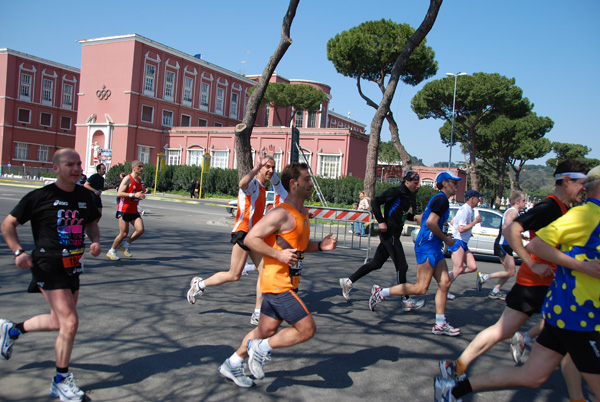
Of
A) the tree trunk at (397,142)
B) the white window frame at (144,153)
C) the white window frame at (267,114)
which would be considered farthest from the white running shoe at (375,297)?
the white window frame at (267,114)

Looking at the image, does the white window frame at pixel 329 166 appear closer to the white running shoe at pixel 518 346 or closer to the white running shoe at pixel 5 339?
the white running shoe at pixel 518 346

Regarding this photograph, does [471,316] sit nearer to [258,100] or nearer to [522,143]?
[258,100]

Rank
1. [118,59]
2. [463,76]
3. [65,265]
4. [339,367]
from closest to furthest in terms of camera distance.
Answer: [65,265]
[339,367]
[463,76]
[118,59]

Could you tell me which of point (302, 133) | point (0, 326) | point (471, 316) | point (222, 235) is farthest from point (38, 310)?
point (302, 133)

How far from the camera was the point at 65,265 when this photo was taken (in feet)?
11.4

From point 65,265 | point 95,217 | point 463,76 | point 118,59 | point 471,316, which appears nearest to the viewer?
point 65,265

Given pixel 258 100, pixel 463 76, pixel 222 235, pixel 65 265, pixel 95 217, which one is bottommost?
pixel 222 235

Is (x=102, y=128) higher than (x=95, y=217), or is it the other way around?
(x=102, y=128)

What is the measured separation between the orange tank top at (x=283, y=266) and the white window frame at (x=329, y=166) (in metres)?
36.9

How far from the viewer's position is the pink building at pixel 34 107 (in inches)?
2085

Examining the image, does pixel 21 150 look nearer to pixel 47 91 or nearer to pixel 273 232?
pixel 47 91

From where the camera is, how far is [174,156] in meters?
47.8

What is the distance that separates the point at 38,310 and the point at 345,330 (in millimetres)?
3397

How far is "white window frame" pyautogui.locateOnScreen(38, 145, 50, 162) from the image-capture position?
2232 inches
